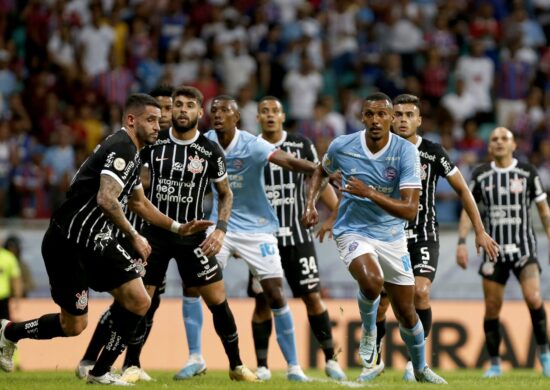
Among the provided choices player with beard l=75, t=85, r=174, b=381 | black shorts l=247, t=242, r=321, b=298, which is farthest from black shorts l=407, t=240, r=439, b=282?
player with beard l=75, t=85, r=174, b=381

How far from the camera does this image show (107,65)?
21344 mm

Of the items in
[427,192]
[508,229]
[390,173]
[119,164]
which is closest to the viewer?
[119,164]

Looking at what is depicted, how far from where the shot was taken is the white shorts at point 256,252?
39.9 ft

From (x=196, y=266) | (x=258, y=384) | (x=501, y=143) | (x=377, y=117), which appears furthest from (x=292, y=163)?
(x=501, y=143)

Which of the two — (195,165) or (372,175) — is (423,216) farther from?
(195,165)

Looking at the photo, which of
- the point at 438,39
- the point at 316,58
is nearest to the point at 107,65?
the point at 316,58

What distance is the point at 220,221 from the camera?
1132 centimetres

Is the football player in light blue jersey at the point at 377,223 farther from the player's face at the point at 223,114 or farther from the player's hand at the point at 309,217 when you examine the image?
the player's face at the point at 223,114

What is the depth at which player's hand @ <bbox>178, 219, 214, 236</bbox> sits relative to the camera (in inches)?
419

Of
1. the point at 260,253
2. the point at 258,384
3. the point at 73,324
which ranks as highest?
the point at 260,253

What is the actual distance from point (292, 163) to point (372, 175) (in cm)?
115

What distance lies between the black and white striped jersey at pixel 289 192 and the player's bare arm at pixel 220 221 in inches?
53.7

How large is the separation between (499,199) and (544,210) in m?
0.56

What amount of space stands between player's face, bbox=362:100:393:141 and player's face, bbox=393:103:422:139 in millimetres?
1356
